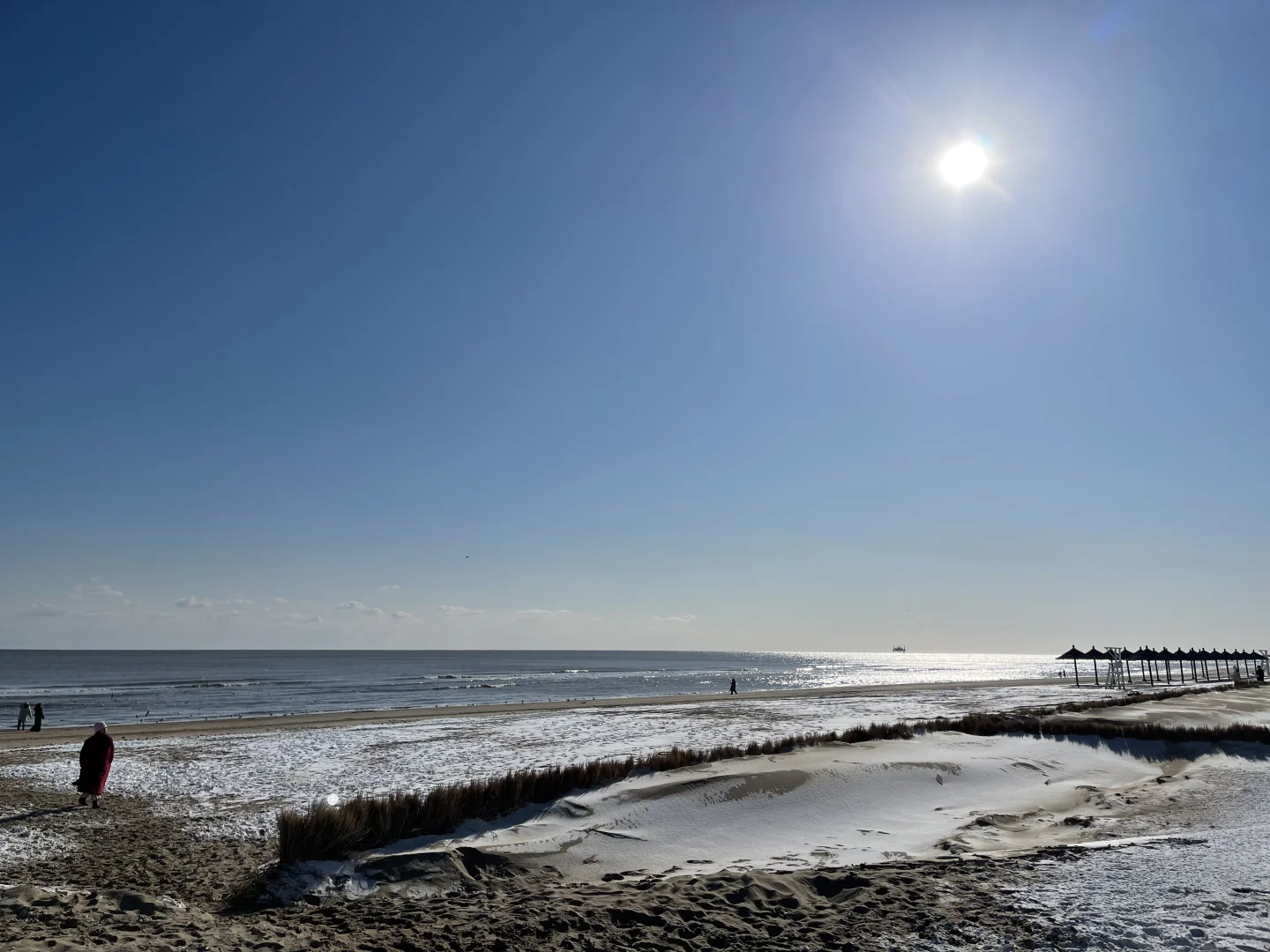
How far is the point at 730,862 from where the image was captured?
9.52m

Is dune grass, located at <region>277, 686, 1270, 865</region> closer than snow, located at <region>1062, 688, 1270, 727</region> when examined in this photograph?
Yes

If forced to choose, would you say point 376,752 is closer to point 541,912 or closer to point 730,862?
point 730,862

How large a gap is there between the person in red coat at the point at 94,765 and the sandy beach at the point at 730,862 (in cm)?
33

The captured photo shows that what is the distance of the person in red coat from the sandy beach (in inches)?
13.0

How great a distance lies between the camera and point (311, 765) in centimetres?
1936

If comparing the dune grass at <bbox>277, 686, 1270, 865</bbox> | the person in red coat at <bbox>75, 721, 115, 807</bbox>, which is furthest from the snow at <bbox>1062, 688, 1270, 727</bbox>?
the person in red coat at <bbox>75, 721, 115, 807</bbox>

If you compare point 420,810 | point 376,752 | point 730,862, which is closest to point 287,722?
point 376,752

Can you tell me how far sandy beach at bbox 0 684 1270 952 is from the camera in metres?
6.67

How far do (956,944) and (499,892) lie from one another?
4.45 m

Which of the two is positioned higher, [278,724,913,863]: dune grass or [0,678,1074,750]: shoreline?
[278,724,913,863]: dune grass

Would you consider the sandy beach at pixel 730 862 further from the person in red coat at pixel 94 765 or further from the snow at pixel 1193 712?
the snow at pixel 1193 712

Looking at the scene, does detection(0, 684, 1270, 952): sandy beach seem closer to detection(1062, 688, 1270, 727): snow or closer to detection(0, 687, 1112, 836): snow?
detection(0, 687, 1112, 836): snow

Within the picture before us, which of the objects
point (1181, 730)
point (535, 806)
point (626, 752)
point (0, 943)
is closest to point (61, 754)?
point (626, 752)

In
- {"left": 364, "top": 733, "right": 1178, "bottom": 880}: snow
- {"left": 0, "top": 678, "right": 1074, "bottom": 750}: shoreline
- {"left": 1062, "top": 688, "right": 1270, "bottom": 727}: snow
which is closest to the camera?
{"left": 364, "top": 733, "right": 1178, "bottom": 880}: snow
